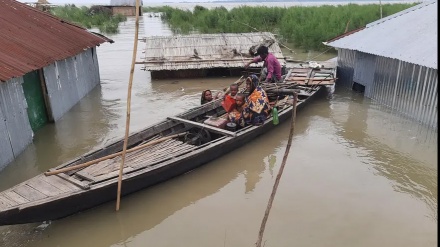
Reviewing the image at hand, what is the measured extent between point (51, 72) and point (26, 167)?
299 cm

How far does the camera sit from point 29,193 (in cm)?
464

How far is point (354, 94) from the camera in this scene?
449 inches

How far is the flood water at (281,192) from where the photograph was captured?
192 inches

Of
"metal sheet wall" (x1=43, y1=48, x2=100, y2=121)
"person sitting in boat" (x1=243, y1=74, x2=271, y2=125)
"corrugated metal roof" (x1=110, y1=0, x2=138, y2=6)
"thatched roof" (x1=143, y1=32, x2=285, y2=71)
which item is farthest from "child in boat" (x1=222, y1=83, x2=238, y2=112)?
"corrugated metal roof" (x1=110, y1=0, x2=138, y2=6)

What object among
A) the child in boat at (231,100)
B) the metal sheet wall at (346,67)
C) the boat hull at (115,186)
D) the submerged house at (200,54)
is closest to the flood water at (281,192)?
the boat hull at (115,186)

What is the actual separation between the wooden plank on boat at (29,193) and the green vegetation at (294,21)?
12445 mm

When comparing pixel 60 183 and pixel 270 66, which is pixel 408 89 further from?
pixel 60 183

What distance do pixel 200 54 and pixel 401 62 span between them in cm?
803

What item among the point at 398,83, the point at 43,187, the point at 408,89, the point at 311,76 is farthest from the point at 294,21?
the point at 43,187

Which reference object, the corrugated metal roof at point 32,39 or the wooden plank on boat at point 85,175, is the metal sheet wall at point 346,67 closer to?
the corrugated metal roof at point 32,39

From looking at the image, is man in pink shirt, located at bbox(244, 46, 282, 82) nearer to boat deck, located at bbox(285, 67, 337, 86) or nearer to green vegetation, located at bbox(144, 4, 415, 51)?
boat deck, located at bbox(285, 67, 337, 86)

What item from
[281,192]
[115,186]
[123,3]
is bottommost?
[281,192]

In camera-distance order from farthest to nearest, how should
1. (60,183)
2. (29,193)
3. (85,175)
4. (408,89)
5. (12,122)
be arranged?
(408,89) → (12,122) → (85,175) → (60,183) → (29,193)

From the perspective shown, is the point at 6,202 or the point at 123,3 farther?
the point at 123,3
